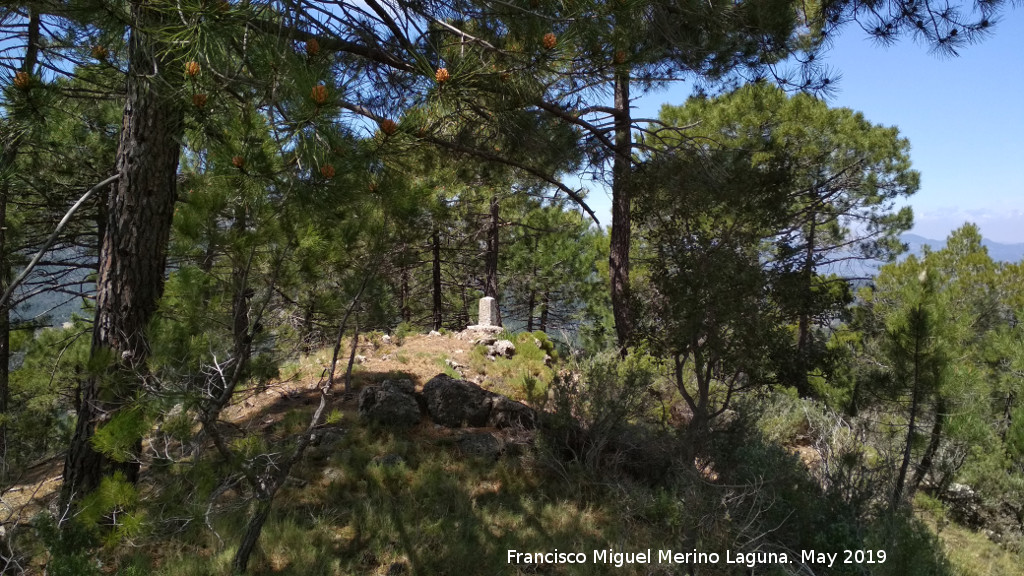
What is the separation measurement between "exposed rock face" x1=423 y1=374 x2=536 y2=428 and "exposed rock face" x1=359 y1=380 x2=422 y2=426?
0.22 metres

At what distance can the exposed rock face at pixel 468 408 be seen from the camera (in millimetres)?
5676

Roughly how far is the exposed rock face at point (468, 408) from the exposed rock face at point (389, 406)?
22 cm

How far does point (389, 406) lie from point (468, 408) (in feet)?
2.84

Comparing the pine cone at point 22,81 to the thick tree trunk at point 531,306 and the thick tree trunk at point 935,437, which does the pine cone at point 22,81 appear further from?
the thick tree trunk at point 531,306

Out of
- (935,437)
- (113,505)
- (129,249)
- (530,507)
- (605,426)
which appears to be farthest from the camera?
(935,437)

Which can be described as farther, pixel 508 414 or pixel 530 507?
pixel 508 414

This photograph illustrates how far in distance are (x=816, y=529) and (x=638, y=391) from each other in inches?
75.0

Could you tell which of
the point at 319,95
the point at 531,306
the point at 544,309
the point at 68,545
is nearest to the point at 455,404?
the point at 68,545

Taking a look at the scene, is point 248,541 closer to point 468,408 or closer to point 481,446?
point 481,446

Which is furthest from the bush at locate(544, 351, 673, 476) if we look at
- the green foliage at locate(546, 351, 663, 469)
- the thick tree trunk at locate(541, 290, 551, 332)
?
the thick tree trunk at locate(541, 290, 551, 332)

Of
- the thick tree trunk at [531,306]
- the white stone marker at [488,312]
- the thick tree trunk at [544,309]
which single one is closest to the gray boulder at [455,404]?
the white stone marker at [488,312]

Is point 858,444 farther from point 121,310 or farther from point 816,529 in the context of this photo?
point 121,310

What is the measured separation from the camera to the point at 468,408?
5.73 meters

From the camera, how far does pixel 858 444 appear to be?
6113 millimetres
